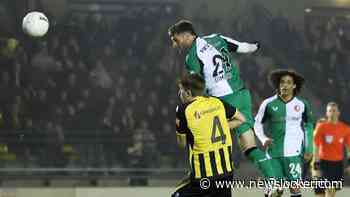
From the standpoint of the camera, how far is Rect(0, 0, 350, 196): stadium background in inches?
521

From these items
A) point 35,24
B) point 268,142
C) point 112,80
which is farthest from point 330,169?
point 35,24

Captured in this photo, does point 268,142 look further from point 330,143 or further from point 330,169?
point 330,169

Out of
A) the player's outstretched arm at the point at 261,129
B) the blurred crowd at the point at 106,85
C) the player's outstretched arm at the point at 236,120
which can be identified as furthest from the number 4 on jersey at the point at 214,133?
the blurred crowd at the point at 106,85

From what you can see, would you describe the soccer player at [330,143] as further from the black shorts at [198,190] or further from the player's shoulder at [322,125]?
the black shorts at [198,190]

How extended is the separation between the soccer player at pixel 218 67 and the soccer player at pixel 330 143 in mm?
3979

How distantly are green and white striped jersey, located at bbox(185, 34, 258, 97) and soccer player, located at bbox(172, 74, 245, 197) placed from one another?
4.36ft

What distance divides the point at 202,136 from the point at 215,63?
5.12 ft

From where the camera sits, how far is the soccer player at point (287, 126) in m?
9.80

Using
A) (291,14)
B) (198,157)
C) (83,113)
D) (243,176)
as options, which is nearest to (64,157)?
(83,113)

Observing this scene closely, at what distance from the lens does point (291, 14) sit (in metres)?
13.9

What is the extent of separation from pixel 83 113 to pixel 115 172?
1.02 meters

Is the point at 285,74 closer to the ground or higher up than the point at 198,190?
higher up

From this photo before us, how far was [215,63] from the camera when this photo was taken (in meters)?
8.65

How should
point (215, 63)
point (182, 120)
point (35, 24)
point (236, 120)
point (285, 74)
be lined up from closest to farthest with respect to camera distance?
1. point (182, 120)
2. point (236, 120)
3. point (215, 63)
4. point (285, 74)
5. point (35, 24)
